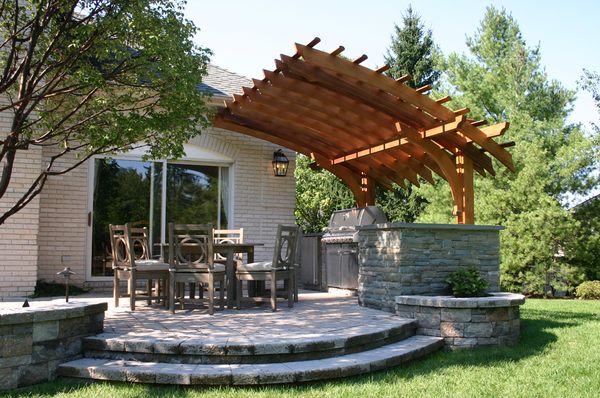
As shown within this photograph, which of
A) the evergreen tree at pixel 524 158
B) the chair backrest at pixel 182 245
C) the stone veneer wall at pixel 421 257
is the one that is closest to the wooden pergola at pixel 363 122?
the stone veneer wall at pixel 421 257

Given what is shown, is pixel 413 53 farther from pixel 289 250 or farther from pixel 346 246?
pixel 289 250

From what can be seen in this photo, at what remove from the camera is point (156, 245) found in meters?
9.64

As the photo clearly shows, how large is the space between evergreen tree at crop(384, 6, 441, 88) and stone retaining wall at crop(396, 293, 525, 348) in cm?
1543

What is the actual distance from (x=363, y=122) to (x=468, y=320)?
3750mm

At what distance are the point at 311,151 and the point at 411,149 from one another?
84.3 inches

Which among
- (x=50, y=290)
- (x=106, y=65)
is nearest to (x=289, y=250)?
(x=106, y=65)

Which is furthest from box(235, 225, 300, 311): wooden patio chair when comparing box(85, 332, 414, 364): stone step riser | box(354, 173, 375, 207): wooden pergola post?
box(354, 173, 375, 207): wooden pergola post

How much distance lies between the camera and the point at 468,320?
6066 mm

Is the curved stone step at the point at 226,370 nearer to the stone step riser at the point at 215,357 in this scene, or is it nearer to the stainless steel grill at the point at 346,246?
the stone step riser at the point at 215,357

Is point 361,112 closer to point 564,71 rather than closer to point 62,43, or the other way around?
point 62,43

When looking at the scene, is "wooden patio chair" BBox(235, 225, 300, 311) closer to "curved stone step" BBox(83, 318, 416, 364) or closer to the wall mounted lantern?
"curved stone step" BBox(83, 318, 416, 364)

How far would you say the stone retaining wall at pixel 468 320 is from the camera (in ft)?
19.9

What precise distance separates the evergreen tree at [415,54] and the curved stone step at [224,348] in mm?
16896

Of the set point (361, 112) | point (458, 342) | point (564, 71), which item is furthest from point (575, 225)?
point (458, 342)
